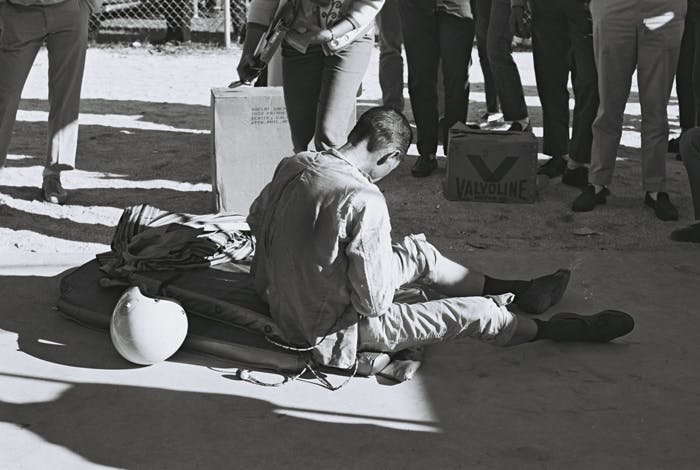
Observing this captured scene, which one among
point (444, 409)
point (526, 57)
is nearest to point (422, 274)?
point (444, 409)

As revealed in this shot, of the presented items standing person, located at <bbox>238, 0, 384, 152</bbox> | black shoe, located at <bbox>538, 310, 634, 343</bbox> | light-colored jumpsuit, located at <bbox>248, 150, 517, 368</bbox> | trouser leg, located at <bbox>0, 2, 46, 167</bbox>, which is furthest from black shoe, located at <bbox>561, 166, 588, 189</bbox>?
trouser leg, located at <bbox>0, 2, 46, 167</bbox>

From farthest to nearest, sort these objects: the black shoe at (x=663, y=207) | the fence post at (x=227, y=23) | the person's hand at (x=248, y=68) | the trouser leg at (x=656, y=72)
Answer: the fence post at (x=227, y=23) < the black shoe at (x=663, y=207) < the trouser leg at (x=656, y=72) < the person's hand at (x=248, y=68)

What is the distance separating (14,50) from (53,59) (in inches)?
9.3

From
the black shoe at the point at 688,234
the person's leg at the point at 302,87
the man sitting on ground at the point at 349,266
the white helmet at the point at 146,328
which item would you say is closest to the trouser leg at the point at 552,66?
the black shoe at the point at 688,234

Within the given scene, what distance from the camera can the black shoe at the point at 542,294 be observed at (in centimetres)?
456

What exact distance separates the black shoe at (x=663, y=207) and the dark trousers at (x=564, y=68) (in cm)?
64

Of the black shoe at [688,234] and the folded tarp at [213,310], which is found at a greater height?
the folded tarp at [213,310]

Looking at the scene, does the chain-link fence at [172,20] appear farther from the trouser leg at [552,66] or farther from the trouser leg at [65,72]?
the trouser leg at [65,72]

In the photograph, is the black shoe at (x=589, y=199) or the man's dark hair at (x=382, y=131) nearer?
the man's dark hair at (x=382, y=131)

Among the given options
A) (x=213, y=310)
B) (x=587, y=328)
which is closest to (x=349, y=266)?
(x=213, y=310)

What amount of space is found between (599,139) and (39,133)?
172 inches

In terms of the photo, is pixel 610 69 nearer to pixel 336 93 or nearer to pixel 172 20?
pixel 336 93

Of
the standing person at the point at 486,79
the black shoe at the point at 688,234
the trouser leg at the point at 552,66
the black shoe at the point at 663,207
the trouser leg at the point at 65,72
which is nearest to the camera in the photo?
the black shoe at the point at 688,234

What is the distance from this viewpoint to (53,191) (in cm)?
630
